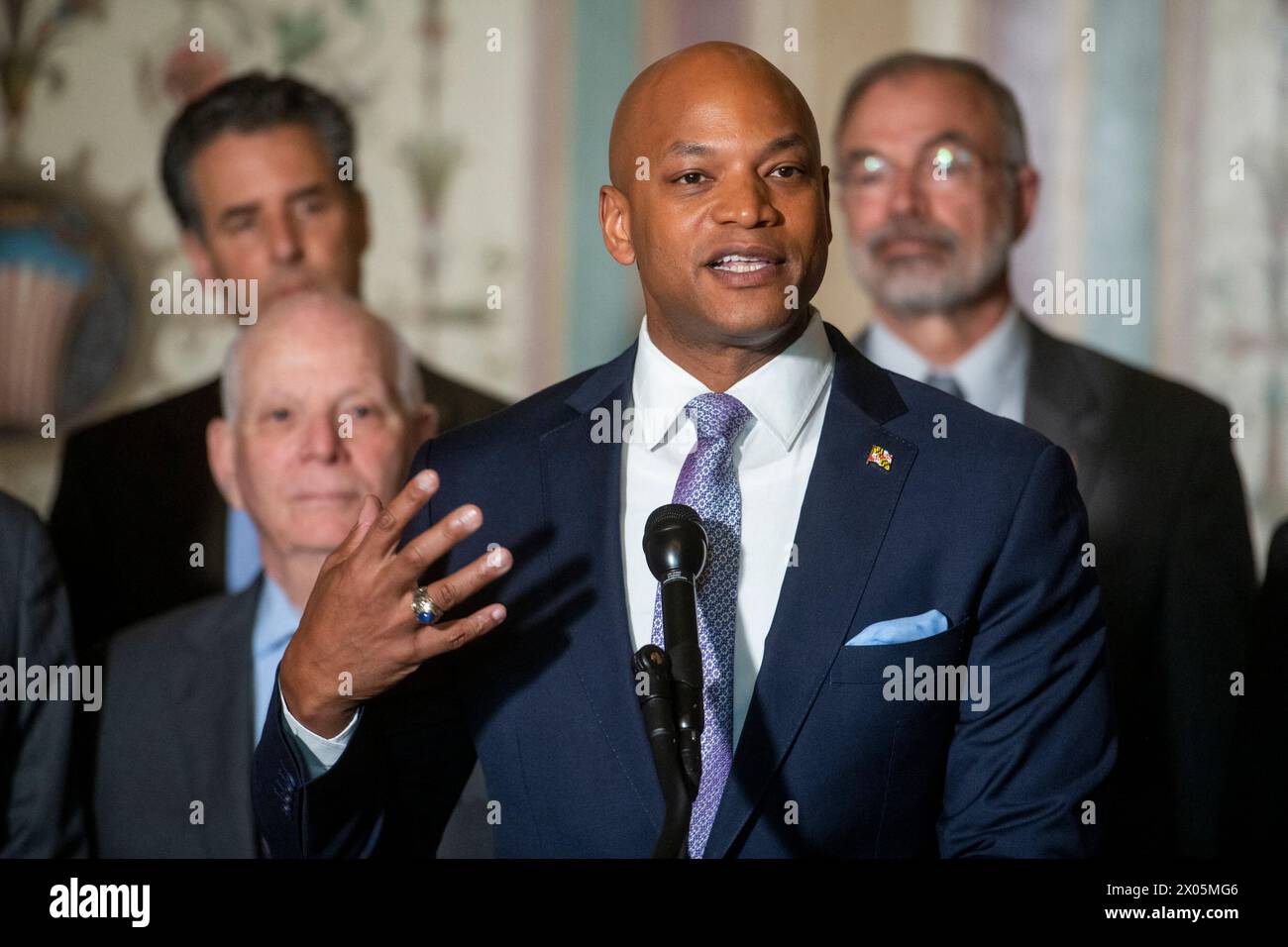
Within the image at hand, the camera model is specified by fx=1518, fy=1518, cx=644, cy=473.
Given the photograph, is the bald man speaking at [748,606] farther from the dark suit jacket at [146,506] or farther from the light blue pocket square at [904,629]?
the dark suit jacket at [146,506]

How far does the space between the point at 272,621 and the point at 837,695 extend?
147cm

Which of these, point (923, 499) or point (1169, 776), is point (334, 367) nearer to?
point (923, 499)

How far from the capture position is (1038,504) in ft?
5.72

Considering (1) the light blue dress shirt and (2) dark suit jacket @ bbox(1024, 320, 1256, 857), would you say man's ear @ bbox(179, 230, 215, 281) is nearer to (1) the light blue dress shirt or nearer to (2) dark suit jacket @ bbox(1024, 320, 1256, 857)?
(1) the light blue dress shirt

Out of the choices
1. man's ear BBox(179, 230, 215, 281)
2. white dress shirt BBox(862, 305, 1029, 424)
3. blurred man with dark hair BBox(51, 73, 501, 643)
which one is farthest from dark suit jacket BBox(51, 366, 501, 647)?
white dress shirt BBox(862, 305, 1029, 424)

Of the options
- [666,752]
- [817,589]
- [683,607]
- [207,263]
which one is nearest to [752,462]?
[817,589]

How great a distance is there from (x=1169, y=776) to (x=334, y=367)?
1739 mm

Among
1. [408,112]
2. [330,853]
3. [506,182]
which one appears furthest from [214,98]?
[330,853]

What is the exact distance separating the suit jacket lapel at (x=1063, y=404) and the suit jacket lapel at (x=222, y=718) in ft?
5.10

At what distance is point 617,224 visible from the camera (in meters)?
1.95

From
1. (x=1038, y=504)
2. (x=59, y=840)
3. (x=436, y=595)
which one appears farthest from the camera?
(x=59, y=840)

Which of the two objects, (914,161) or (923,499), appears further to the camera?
(914,161)

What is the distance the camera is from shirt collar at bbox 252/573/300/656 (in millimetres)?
2850

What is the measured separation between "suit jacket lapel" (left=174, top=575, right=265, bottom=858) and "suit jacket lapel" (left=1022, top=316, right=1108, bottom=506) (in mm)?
1554
